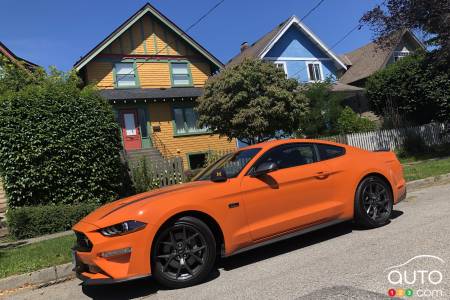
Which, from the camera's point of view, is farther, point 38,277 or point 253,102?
point 253,102

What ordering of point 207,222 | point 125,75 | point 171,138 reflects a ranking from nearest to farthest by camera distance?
1. point 207,222
2. point 125,75
3. point 171,138

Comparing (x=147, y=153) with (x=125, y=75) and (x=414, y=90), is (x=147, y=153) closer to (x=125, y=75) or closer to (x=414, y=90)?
(x=125, y=75)

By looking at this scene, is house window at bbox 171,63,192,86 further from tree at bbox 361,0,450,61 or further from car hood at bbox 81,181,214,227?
car hood at bbox 81,181,214,227

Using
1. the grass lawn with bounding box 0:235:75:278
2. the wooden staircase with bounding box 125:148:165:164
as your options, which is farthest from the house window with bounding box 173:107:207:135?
the grass lawn with bounding box 0:235:75:278

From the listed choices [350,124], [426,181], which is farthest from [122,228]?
[350,124]

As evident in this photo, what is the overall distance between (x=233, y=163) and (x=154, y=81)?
63.8ft

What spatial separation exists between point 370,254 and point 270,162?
63.2 inches

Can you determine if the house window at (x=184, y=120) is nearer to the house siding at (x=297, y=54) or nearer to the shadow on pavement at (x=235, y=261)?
the house siding at (x=297, y=54)

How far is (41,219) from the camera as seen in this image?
10727 mm

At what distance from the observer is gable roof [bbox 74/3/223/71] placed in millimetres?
23172

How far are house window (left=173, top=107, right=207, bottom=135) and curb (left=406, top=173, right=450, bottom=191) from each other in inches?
587

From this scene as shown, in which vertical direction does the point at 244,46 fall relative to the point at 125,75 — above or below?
above

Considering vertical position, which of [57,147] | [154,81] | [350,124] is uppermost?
[154,81]

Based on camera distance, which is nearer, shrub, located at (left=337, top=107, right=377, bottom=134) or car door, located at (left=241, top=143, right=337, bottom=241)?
car door, located at (left=241, top=143, right=337, bottom=241)
